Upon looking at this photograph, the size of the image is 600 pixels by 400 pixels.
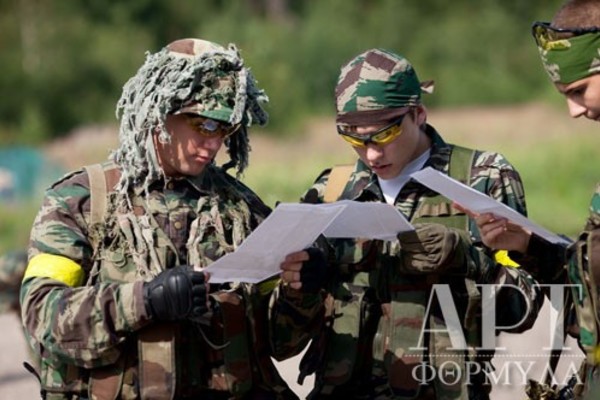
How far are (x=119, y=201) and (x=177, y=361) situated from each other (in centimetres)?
56

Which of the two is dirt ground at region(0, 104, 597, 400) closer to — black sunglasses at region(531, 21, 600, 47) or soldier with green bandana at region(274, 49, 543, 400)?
soldier with green bandana at region(274, 49, 543, 400)

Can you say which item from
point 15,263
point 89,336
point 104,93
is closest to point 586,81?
point 89,336

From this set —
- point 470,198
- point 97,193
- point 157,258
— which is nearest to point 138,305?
point 157,258

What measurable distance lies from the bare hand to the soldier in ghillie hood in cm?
74

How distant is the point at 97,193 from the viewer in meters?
4.39

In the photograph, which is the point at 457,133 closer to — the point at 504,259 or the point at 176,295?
the point at 504,259

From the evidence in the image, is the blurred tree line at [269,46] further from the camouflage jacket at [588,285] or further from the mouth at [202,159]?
the camouflage jacket at [588,285]

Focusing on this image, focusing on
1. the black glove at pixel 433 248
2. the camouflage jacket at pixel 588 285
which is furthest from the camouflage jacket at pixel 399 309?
the camouflage jacket at pixel 588 285

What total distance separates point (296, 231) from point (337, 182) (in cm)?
75

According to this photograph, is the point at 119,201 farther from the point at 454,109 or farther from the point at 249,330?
the point at 454,109

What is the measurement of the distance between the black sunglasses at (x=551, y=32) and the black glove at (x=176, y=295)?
1253 mm

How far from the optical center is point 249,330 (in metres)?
4.43

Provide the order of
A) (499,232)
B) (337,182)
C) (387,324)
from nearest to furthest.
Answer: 1. (499,232)
2. (387,324)
3. (337,182)

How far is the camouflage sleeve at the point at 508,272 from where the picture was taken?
4.56 m
